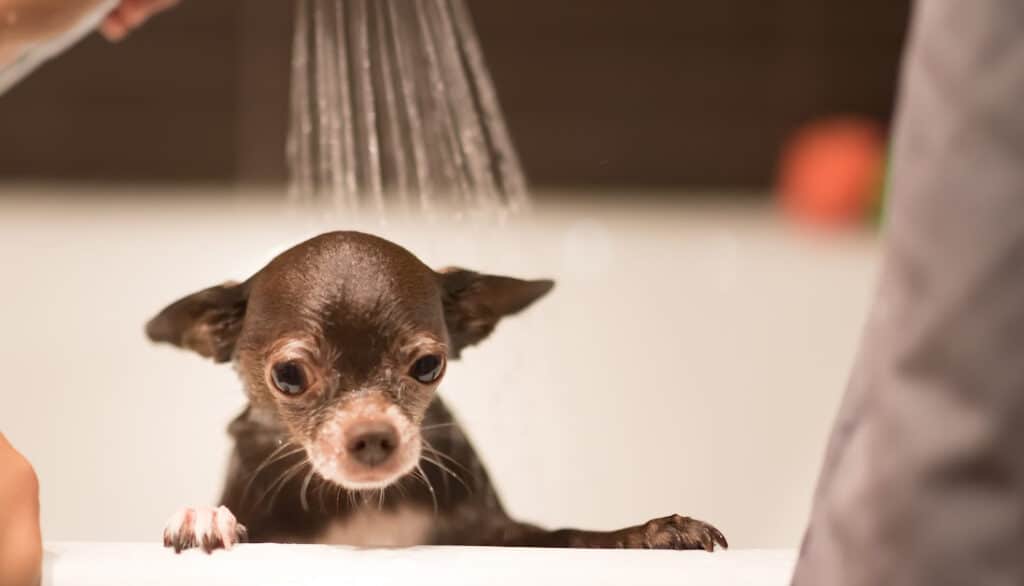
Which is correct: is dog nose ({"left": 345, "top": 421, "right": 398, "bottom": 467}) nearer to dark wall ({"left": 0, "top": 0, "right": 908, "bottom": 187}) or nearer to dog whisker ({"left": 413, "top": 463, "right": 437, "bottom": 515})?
dog whisker ({"left": 413, "top": 463, "right": 437, "bottom": 515})

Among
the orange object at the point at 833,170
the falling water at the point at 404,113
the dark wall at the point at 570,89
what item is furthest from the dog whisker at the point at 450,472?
the orange object at the point at 833,170

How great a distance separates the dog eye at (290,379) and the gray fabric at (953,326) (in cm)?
46

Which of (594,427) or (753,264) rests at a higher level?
(753,264)

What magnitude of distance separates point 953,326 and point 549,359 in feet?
2.41

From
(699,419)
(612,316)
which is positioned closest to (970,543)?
(699,419)

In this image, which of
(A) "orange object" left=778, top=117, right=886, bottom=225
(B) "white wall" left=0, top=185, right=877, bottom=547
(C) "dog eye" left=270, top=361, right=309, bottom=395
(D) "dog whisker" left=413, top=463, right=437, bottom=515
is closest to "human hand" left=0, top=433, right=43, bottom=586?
(B) "white wall" left=0, top=185, right=877, bottom=547

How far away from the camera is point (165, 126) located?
10.1ft

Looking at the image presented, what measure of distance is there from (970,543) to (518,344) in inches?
23.4

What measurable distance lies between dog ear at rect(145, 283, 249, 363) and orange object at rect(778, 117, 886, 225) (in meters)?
2.27

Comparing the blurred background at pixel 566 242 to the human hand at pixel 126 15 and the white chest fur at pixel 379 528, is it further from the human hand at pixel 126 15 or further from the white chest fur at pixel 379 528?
the human hand at pixel 126 15

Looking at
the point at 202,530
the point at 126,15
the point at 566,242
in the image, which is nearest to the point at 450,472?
the point at 202,530

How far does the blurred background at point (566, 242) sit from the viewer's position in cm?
108

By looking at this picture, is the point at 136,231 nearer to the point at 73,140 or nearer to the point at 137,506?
the point at 73,140

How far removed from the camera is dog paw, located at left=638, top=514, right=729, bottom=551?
821mm
